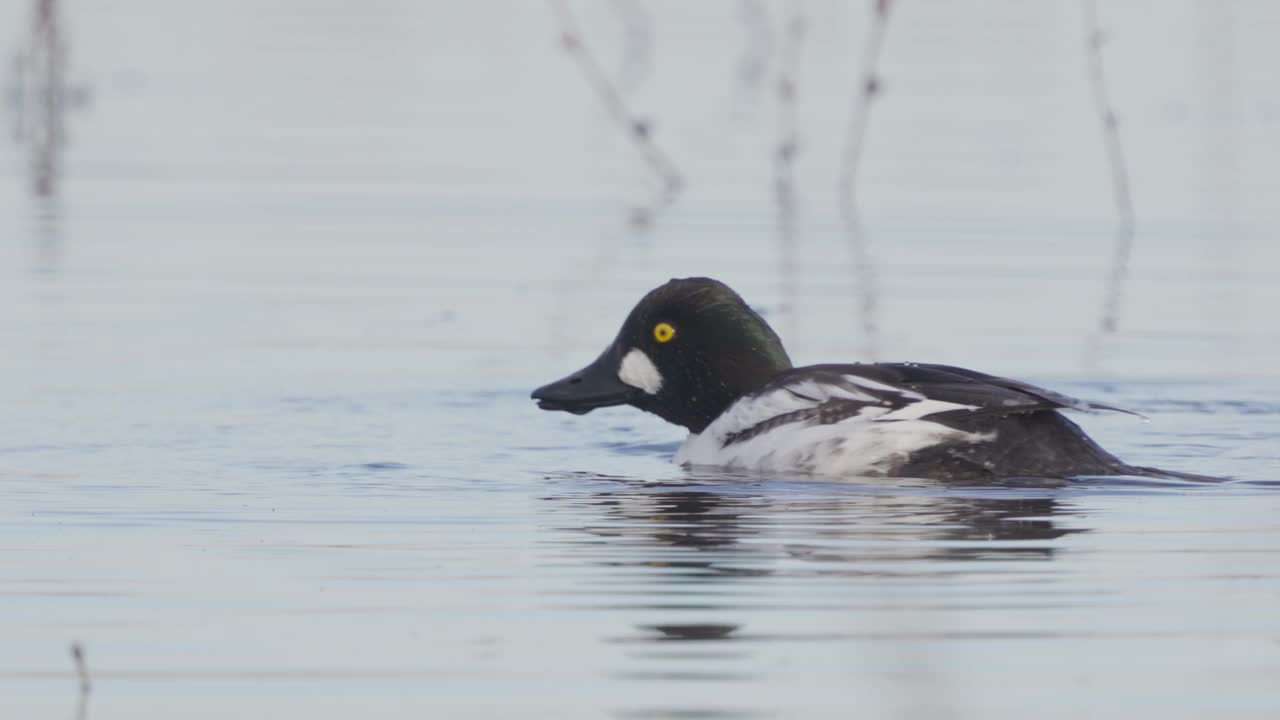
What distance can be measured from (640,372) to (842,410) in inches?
45.8

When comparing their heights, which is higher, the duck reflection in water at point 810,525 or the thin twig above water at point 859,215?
the thin twig above water at point 859,215

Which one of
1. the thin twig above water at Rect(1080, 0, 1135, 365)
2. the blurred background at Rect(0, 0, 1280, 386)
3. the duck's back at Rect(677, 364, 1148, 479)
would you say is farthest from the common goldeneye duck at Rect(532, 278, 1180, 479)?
the thin twig above water at Rect(1080, 0, 1135, 365)

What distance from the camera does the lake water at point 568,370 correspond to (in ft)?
19.0

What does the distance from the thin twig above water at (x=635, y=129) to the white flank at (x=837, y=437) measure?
15.4 feet

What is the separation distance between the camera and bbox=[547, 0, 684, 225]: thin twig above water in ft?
47.1

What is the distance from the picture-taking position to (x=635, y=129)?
1619 centimetres

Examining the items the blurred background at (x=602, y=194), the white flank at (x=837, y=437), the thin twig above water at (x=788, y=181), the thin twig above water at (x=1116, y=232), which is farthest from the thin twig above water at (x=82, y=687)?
the thin twig above water at (x=788, y=181)

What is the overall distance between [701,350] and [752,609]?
3.36m

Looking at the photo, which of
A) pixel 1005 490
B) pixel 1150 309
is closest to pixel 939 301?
pixel 1150 309

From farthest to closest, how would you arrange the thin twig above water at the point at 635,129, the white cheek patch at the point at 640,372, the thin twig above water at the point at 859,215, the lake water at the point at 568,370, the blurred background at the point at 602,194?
1. the thin twig above water at the point at 635,129
2. the thin twig above water at the point at 859,215
3. the blurred background at the point at 602,194
4. the white cheek patch at the point at 640,372
5. the lake water at the point at 568,370

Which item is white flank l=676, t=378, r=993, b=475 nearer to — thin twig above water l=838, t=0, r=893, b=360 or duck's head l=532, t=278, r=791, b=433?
duck's head l=532, t=278, r=791, b=433

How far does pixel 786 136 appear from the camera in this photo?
17.2 meters

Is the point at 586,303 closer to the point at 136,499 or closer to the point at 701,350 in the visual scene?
the point at 701,350

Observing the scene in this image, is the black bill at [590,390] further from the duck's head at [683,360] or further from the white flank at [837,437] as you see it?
the white flank at [837,437]
